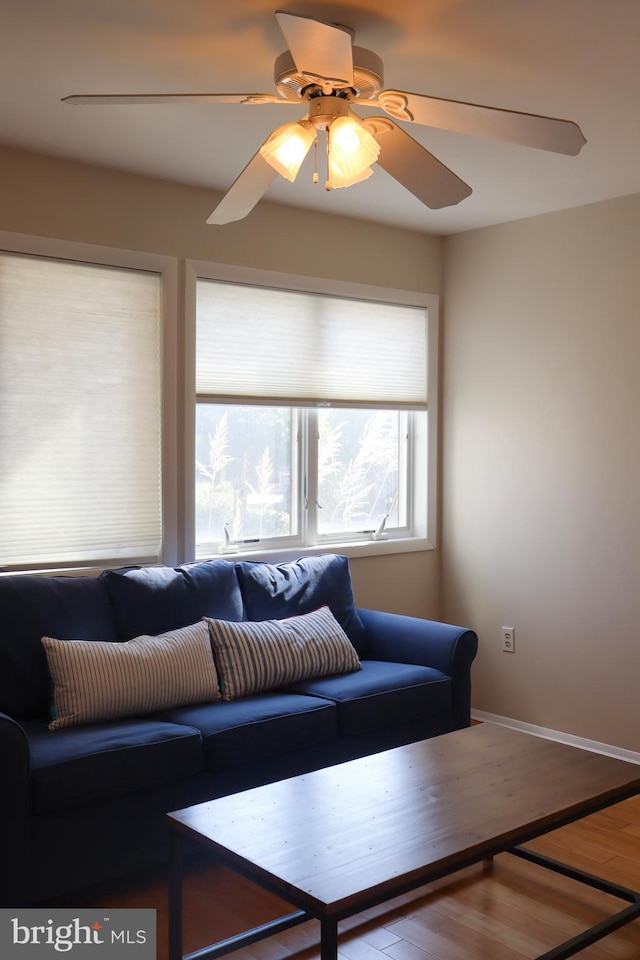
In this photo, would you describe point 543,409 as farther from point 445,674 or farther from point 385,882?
point 385,882

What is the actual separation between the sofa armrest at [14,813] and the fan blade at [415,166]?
187 cm

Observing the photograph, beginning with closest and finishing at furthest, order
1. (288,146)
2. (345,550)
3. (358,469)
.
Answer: (288,146) → (345,550) → (358,469)

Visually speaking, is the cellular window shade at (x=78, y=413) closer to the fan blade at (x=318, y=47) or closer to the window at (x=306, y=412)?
the window at (x=306, y=412)

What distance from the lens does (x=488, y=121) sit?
230 centimetres

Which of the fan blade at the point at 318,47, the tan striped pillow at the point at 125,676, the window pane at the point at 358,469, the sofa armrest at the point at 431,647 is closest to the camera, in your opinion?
the fan blade at the point at 318,47

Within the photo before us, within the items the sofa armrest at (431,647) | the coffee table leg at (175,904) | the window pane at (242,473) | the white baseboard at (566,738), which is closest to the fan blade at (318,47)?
the coffee table leg at (175,904)

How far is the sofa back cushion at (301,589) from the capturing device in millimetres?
3867

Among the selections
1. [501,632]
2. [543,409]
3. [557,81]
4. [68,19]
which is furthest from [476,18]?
[501,632]

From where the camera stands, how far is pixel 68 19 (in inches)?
96.4

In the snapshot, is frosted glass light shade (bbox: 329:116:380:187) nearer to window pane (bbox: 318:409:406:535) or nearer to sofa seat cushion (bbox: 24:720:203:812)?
sofa seat cushion (bbox: 24:720:203:812)

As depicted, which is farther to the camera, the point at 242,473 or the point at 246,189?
the point at 242,473

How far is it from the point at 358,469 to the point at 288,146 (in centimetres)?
257

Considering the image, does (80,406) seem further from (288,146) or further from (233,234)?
(288,146)

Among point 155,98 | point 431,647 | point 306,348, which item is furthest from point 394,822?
point 306,348
